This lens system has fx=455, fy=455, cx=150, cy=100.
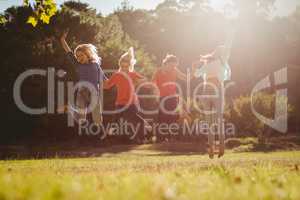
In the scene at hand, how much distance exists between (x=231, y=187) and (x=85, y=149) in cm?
2240

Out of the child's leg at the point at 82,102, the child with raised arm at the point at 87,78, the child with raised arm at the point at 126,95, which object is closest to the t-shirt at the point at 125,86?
the child with raised arm at the point at 126,95

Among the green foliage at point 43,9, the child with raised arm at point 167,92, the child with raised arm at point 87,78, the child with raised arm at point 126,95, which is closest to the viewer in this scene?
the green foliage at point 43,9

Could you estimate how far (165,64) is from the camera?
11.6m

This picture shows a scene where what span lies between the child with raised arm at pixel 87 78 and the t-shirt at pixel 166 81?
1520 millimetres

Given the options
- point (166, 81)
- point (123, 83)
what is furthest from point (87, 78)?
point (166, 81)

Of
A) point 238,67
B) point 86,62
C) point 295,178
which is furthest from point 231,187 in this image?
point 238,67

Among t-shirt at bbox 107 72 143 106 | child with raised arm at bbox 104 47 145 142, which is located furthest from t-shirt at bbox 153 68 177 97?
t-shirt at bbox 107 72 143 106

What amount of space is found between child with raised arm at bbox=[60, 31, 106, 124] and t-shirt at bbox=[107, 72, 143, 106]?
395mm

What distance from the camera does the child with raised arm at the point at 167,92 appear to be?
37.1ft

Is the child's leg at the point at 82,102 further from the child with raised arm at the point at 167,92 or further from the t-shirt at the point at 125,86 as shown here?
the child with raised arm at the point at 167,92

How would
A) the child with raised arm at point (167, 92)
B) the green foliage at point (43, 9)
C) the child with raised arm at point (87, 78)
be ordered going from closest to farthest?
the green foliage at point (43, 9)
the child with raised arm at point (87, 78)
the child with raised arm at point (167, 92)

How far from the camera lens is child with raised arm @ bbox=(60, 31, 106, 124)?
1059cm

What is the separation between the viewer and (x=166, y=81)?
37.5 feet

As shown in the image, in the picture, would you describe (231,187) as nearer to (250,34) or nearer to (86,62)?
(86,62)
